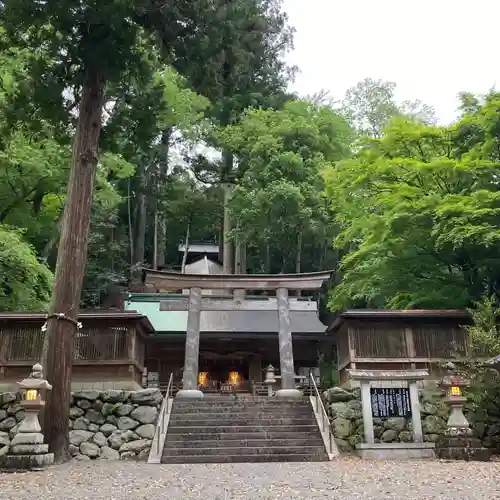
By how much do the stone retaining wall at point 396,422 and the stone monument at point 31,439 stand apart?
244 inches

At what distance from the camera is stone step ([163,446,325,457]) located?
991 cm

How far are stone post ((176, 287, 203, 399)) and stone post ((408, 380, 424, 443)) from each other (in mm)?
5143

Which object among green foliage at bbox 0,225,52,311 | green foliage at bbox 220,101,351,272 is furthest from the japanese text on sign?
green foliage at bbox 220,101,351,272

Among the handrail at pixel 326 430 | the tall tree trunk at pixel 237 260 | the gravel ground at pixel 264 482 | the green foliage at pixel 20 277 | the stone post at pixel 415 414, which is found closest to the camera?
the gravel ground at pixel 264 482

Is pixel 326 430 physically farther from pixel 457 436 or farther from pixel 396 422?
pixel 457 436

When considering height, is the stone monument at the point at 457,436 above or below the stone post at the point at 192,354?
below

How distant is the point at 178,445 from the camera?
1030 centimetres

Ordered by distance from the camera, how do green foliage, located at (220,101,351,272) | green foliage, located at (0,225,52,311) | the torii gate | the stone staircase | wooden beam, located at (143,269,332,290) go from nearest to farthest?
the stone staircase
green foliage, located at (0,225,52,311)
the torii gate
wooden beam, located at (143,269,332,290)
green foliage, located at (220,101,351,272)

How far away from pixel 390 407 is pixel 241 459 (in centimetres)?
347

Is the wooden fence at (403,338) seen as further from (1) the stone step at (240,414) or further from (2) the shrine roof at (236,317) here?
(2) the shrine roof at (236,317)


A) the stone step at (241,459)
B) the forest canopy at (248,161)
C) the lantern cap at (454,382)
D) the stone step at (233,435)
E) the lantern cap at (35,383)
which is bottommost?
the stone step at (241,459)

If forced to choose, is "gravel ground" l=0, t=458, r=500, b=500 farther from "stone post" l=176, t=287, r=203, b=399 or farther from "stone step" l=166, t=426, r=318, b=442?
"stone post" l=176, t=287, r=203, b=399

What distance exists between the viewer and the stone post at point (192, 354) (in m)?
12.5

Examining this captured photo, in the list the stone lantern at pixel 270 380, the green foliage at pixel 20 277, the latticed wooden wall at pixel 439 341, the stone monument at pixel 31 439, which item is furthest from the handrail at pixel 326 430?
the green foliage at pixel 20 277
